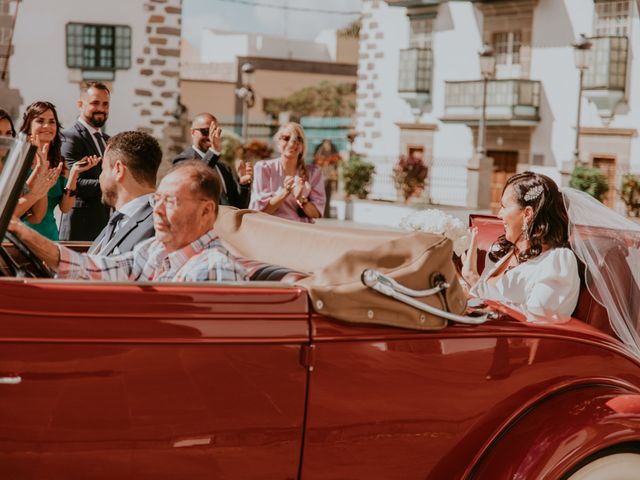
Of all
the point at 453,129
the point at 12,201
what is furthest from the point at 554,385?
the point at 453,129

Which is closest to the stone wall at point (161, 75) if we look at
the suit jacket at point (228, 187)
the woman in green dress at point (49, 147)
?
the suit jacket at point (228, 187)

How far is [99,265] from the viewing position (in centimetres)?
315

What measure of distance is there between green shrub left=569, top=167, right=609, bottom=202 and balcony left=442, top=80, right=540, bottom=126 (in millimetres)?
4659

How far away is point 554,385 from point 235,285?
112cm

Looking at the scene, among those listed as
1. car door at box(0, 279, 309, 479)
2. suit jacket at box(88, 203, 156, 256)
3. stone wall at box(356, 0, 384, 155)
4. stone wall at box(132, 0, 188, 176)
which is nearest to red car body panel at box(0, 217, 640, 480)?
car door at box(0, 279, 309, 479)

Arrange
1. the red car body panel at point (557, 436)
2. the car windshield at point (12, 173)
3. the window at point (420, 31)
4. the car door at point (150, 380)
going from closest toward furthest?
the car door at point (150, 380) → the car windshield at point (12, 173) → the red car body panel at point (557, 436) → the window at point (420, 31)

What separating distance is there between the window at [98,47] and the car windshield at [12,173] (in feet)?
67.4

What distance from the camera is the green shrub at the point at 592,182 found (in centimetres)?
2197

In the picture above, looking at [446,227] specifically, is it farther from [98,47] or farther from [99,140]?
[98,47]

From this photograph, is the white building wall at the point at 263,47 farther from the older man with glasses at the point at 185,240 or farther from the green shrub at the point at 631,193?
the older man with glasses at the point at 185,240

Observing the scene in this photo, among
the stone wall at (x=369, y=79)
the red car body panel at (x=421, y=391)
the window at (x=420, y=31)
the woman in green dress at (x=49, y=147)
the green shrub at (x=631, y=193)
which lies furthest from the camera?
the stone wall at (x=369, y=79)

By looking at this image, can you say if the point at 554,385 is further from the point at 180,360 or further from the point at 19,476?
the point at 19,476

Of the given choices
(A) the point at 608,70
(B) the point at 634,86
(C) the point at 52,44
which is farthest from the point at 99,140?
(B) the point at 634,86

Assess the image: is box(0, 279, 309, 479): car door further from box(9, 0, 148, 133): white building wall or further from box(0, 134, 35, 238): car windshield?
box(9, 0, 148, 133): white building wall
